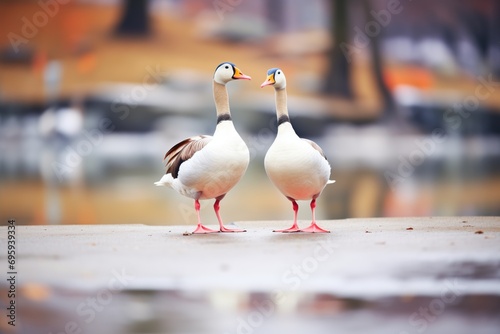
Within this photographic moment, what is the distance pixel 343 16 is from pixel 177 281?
15157 millimetres

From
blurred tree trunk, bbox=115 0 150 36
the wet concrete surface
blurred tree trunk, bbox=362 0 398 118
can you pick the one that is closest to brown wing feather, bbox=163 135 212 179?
the wet concrete surface

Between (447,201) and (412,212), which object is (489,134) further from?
(412,212)

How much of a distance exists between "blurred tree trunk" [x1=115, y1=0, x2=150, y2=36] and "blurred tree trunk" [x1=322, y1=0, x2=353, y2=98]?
4.25 m

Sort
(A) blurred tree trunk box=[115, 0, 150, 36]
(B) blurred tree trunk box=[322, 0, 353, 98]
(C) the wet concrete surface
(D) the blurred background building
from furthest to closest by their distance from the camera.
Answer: (B) blurred tree trunk box=[322, 0, 353, 98], (A) blurred tree trunk box=[115, 0, 150, 36], (D) the blurred background building, (C) the wet concrete surface

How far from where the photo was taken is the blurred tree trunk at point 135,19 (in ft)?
59.6

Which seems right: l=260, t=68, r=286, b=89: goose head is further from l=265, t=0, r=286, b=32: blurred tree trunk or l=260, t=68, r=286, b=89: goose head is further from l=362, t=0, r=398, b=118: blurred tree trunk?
l=362, t=0, r=398, b=118: blurred tree trunk

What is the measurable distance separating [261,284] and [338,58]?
50.3ft

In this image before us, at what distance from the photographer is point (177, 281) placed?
3992 mm

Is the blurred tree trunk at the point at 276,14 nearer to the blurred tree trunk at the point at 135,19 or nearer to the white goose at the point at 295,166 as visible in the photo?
the blurred tree trunk at the point at 135,19

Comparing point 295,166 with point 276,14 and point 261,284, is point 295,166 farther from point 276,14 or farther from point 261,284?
point 276,14

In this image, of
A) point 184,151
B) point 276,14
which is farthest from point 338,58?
point 184,151

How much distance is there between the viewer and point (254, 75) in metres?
18.1

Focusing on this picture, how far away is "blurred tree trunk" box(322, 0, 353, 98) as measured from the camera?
1839 cm

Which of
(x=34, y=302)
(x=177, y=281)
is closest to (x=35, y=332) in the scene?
(x=34, y=302)
